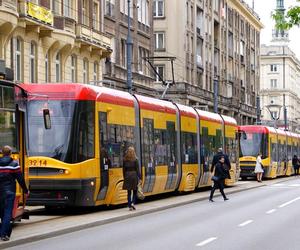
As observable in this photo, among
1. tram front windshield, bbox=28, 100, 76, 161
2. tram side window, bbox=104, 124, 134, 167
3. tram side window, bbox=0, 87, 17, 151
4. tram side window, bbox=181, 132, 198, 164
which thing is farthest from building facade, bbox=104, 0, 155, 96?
tram side window, bbox=0, 87, 17, 151

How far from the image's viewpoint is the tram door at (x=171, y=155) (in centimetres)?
2870

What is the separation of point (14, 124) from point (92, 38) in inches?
1179

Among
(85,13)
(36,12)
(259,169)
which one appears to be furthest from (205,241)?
(85,13)

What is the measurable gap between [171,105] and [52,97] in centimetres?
900

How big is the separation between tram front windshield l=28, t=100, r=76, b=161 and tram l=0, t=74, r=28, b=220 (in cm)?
358

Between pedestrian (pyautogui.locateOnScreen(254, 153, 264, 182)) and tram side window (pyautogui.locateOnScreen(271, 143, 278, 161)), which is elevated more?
tram side window (pyautogui.locateOnScreen(271, 143, 278, 161))

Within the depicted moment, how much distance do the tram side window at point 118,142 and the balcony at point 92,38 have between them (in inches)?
798

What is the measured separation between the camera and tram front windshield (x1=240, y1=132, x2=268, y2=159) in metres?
51.2

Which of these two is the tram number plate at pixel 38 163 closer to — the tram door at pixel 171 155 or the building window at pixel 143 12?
the tram door at pixel 171 155

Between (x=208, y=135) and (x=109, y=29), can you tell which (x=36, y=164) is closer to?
(x=208, y=135)

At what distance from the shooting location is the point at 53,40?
40.8m

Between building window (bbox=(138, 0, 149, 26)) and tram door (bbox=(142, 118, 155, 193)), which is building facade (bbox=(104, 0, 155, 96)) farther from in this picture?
tram door (bbox=(142, 118, 155, 193))

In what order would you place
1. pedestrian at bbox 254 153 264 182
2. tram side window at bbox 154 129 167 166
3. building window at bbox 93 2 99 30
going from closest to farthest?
tram side window at bbox 154 129 167 166
pedestrian at bbox 254 153 264 182
building window at bbox 93 2 99 30

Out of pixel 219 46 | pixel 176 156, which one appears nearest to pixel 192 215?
pixel 176 156
